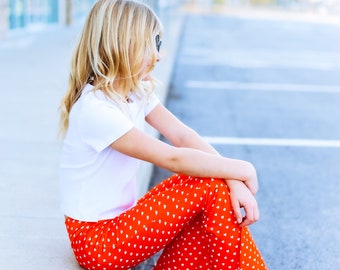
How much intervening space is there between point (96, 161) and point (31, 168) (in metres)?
1.78

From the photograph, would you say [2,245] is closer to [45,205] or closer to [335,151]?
[45,205]

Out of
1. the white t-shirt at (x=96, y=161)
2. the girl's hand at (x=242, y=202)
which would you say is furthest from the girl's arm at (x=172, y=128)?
the girl's hand at (x=242, y=202)

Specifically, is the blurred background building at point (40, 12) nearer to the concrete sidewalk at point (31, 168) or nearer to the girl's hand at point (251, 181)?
the concrete sidewalk at point (31, 168)

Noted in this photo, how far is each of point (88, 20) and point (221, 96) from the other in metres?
6.35

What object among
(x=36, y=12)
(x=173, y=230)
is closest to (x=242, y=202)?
(x=173, y=230)

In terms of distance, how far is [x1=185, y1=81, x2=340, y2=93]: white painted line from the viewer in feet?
30.6

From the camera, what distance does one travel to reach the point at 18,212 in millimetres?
3188

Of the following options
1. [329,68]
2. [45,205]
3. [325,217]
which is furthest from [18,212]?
[329,68]

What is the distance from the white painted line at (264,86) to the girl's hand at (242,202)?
23.2 ft

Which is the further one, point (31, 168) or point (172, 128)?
point (31, 168)

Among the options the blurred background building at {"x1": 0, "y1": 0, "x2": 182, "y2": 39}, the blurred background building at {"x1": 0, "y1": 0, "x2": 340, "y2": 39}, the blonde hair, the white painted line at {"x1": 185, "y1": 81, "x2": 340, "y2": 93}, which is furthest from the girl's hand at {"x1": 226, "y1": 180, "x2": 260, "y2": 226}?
the blurred background building at {"x1": 0, "y1": 0, "x2": 182, "y2": 39}

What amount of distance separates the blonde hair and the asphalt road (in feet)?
4.43

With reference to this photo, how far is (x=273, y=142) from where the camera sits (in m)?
5.82

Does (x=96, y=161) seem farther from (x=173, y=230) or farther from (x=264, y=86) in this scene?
(x=264, y=86)
